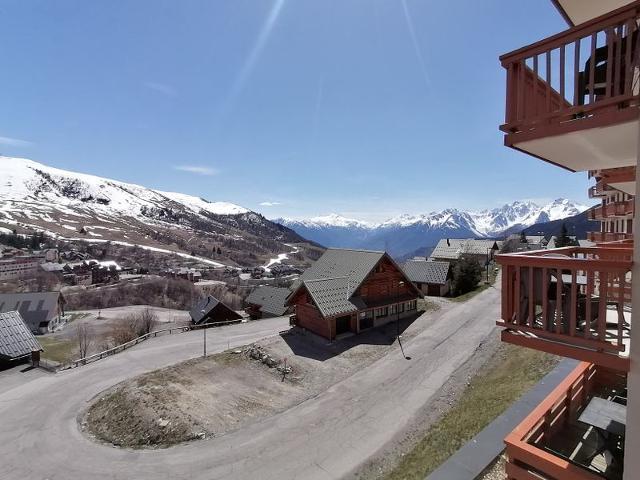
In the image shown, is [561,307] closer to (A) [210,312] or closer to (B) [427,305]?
(B) [427,305]

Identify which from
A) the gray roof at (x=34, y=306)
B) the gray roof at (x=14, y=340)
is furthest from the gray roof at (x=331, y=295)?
Result: the gray roof at (x=34, y=306)

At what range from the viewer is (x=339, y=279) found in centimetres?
3453

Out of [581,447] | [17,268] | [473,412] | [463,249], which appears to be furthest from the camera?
[17,268]

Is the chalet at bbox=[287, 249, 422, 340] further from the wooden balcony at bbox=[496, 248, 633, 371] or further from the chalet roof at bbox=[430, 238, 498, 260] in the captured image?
the chalet roof at bbox=[430, 238, 498, 260]

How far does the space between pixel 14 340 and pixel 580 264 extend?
40949mm

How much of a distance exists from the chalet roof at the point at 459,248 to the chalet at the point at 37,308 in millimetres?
78708

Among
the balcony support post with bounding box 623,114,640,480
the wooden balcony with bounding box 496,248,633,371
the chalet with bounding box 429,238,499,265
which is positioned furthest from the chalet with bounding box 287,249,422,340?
the chalet with bounding box 429,238,499,265

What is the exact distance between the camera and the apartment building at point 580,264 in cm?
383

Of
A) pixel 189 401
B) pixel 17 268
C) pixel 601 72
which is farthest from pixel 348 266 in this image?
pixel 17 268

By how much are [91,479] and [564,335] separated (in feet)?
64.9

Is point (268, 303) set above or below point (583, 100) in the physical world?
below

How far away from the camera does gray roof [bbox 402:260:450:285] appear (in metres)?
46.8

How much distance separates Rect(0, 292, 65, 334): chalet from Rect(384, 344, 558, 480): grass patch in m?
76.9

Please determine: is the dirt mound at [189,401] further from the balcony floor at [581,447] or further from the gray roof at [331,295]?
the balcony floor at [581,447]
